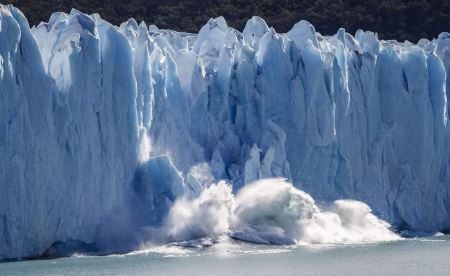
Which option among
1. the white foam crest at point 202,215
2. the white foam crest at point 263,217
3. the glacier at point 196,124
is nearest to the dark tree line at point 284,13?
the glacier at point 196,124

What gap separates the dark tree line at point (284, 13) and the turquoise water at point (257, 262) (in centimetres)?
1706

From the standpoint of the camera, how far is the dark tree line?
4419 cm

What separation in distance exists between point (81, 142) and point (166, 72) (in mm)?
4106

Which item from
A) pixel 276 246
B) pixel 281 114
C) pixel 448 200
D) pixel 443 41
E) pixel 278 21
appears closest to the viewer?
pixel 276 246

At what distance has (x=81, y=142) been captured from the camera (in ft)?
85.6

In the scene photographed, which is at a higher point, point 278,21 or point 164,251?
point 278,21

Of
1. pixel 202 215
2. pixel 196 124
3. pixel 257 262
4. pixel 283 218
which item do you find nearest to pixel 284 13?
pixel 196 124

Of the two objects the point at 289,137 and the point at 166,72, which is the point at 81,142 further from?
the point at 289,137

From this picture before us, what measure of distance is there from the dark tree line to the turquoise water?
17.1 m

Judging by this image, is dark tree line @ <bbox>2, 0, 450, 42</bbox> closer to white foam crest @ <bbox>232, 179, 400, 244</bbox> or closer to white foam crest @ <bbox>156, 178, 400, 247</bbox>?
white foam crest @ <bbox>156, 178, 400, 247</bbox>

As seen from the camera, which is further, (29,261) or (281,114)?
(281,114)

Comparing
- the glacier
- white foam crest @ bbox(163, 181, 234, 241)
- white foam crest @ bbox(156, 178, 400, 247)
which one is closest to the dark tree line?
the glacier

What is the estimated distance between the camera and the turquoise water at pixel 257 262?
23.2m

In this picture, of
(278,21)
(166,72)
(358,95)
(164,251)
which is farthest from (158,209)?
(278,21)
